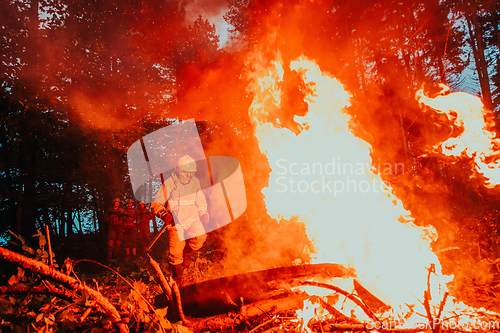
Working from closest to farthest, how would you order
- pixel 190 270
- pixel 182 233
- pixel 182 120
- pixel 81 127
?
pixel 182 233
pixel 190 270
pixel 81 127
pixel 182 120

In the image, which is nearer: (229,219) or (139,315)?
(139,315)

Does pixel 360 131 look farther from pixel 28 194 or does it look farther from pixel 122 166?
pixel 28 194

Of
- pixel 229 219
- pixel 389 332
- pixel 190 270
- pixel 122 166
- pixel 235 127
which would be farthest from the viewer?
pixel 122 166

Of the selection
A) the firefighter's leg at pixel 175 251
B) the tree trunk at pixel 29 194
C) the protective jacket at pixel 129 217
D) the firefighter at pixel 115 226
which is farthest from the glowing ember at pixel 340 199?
the tree trunk at pixel 29 194

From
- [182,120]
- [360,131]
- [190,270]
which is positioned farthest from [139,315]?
[182,120]

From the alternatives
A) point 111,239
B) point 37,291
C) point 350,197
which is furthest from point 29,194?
point 350,197

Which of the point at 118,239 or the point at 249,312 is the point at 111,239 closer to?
the point at 118,239

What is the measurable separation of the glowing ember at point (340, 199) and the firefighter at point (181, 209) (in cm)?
183

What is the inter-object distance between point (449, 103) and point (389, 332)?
4954 mm

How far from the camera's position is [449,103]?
527cm

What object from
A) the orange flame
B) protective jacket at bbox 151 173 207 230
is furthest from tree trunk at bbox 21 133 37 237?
the orange flame

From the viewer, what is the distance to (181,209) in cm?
596

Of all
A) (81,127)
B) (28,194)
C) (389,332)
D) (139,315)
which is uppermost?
(81,127)

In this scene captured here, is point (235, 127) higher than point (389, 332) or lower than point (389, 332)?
higher
